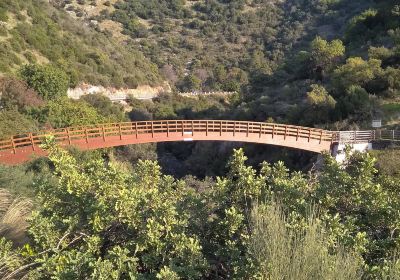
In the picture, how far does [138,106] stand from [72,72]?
385 inches

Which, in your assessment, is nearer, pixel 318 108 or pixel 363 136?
pixel 363 136

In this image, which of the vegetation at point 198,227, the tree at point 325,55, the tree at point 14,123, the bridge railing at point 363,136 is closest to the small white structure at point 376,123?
the bridge railing at point 363,136

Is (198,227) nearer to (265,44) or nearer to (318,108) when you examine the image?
(318,108)

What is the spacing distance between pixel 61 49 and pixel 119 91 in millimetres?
9080

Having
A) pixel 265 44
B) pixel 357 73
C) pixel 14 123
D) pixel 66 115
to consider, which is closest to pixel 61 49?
pixel 66 115

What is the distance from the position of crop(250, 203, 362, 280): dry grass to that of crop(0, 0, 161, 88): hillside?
1525 inches

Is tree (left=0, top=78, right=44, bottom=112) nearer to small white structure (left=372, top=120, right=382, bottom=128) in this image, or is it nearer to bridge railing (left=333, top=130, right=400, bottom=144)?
bridge railing (left=333, top=130, right=400, bottom=144)

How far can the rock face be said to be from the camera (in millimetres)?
45625

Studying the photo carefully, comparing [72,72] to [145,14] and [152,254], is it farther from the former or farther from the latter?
A: [145,14]

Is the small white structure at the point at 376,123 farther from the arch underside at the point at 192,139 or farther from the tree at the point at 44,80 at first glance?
the tree at the point at 44,80

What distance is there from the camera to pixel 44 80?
120ft

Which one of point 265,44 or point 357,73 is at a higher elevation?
point 357,73

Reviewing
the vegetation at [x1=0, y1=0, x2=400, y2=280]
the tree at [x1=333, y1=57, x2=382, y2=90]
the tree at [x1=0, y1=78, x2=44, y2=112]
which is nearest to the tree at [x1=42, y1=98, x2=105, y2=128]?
the vegetation at [x1=0, y1=0, x2=400, y2=280]

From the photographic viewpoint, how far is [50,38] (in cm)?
4947
